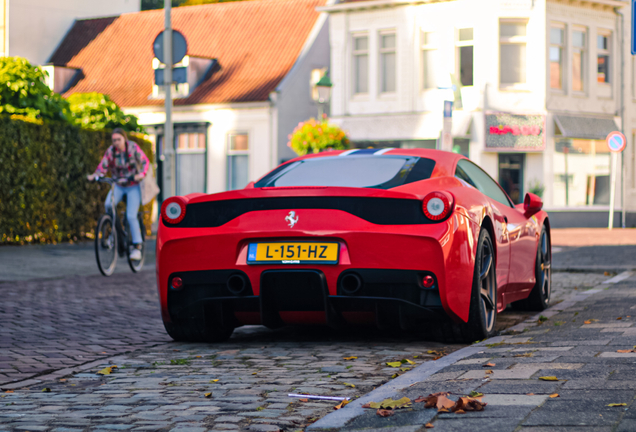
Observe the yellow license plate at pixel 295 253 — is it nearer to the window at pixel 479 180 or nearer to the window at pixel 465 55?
the window at pixel 479 180

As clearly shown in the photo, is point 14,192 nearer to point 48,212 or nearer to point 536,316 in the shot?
point 48,212

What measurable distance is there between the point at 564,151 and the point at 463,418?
28.8 m

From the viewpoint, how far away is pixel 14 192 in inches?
654

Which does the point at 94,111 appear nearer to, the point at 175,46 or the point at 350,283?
the point at 175,46

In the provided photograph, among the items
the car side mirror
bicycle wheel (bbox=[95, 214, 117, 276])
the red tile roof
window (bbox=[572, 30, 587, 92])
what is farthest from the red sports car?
the red tile roof

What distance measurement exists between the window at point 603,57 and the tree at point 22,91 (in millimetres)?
20128

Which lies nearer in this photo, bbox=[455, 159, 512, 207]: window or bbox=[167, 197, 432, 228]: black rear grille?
bbox=[167, 197, 432, 228]: black rear grille

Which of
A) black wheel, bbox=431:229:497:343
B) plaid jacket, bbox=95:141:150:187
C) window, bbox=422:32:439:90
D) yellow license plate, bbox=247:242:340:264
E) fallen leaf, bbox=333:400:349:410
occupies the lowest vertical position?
fallen leaf, bbox=333:400:349:410

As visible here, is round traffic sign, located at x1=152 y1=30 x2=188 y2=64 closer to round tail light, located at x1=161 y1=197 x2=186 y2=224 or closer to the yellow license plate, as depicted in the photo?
round tail light, located at x1=161 y1=197 x2=186 y2=224

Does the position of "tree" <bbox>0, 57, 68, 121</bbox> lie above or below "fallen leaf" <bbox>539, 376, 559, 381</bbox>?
above

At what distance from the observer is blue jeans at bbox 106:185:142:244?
1218 centimetres

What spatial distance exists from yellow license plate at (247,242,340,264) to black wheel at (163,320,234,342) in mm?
760

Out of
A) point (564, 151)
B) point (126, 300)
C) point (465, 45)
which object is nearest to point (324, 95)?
point (465, 45)

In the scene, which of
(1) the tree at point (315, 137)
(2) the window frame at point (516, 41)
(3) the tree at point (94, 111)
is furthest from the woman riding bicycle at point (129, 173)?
(2) the window frame at point (516, 41)
